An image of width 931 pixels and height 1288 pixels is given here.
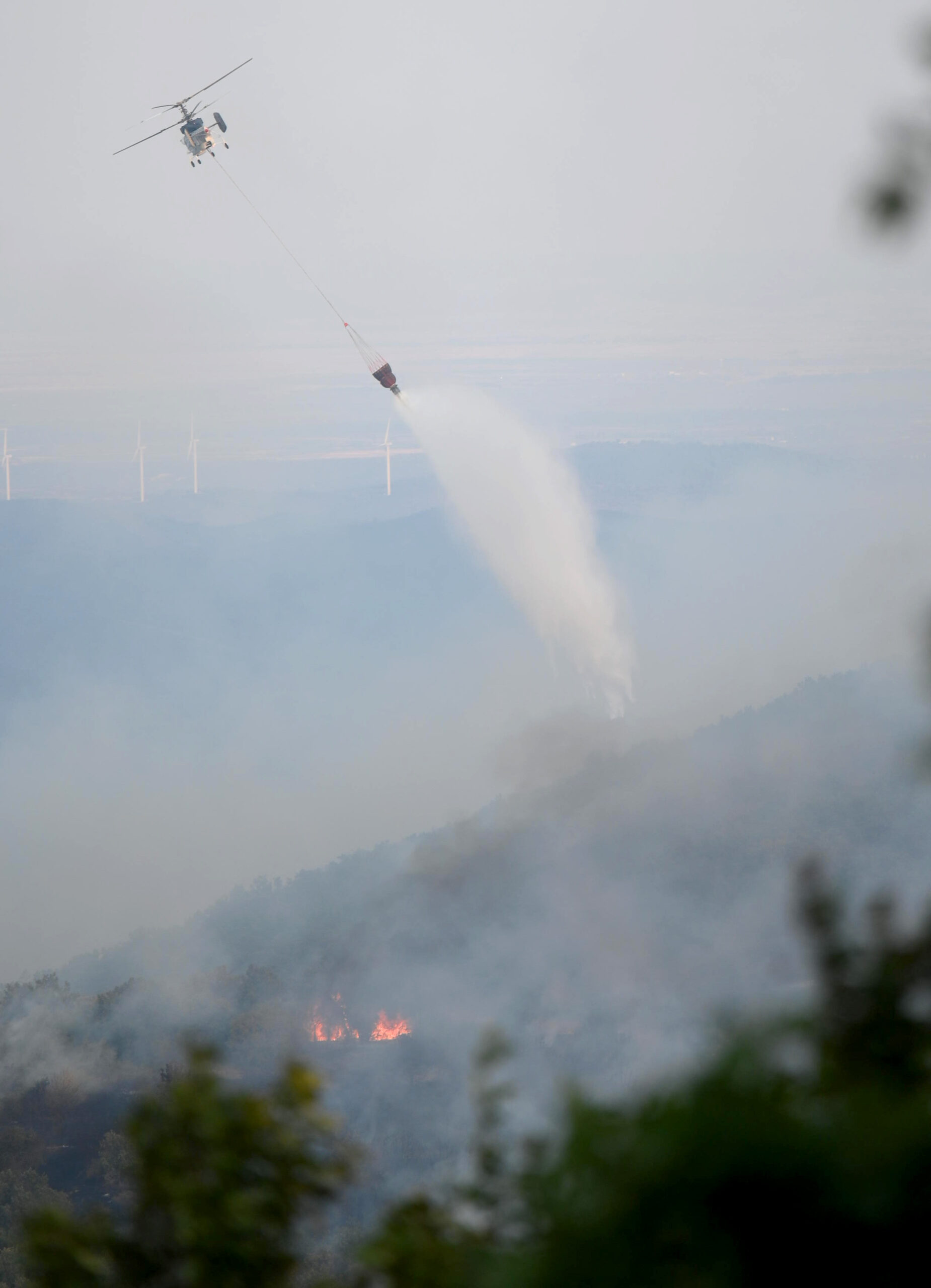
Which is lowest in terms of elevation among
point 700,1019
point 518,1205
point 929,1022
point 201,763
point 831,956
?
point 201,763

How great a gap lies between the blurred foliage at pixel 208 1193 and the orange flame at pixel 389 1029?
368 ft

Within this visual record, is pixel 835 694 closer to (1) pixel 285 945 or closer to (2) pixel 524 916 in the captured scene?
(2) pixel 524 916

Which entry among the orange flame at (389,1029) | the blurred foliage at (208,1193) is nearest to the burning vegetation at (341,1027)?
the orange flame at (389,1029)

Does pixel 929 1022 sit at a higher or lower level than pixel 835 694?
higher

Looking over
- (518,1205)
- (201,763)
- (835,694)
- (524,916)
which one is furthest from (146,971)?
(518,1205)

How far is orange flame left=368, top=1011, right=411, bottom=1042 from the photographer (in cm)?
11150

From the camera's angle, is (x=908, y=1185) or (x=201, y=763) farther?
(x=201, y=763)

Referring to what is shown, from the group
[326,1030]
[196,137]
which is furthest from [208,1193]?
[326,1030]

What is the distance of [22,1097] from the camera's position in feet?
349

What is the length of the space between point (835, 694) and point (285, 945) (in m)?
90.8

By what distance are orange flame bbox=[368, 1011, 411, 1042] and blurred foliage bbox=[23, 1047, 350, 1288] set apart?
368ft

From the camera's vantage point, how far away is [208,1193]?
16.8 feet

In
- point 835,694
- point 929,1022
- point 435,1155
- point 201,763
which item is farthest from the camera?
point 201,763

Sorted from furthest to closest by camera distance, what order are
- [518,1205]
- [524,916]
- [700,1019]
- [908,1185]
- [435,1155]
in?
[524,916] < [435,1155] < [518,1205] < [700,1019] < [908,1185]
